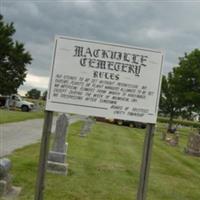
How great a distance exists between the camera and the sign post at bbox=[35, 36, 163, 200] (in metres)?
6.48

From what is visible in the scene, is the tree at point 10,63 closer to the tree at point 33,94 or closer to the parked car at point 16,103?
the parked car at point 16,103

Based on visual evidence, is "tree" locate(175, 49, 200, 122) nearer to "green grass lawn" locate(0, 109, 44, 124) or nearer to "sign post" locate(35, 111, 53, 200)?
"green grass lawn" locate(0, 109, 44, 124)

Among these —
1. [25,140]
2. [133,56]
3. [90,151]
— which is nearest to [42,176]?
[133,56]

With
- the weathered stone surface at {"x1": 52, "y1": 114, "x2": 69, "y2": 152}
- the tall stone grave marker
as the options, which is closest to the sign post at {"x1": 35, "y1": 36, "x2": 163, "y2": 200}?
the tall stone grave marker

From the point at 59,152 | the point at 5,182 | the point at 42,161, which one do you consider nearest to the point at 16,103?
the point at 59,152

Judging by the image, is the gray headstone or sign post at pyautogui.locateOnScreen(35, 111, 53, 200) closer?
sign post at pyautogui.locateOnScreen(35, 111, 53, 200)

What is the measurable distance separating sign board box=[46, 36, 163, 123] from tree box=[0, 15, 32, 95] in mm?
52770

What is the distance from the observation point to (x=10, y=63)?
60625mm

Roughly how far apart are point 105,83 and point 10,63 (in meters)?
55.3

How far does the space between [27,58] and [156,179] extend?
52.0 meters

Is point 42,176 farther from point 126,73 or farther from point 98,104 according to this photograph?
point 126,73

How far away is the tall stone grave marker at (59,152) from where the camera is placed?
11.3 metres

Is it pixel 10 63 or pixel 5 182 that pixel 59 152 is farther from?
pixel 10 63

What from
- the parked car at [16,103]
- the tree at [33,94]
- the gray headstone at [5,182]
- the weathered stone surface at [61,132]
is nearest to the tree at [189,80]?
the parked car at [16,103]
